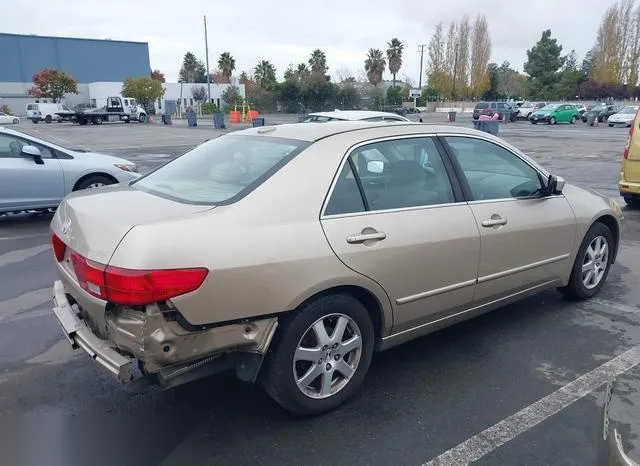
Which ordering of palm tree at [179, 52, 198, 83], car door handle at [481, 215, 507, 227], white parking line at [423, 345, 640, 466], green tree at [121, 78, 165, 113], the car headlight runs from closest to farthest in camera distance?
white parking line at [423, 345, 640, 466]
car door handle at [481, 215, 507, 227]
the car headlight
green tree at [121, 78, 165, 113]
palm tree at [179, 52, 198, 83]

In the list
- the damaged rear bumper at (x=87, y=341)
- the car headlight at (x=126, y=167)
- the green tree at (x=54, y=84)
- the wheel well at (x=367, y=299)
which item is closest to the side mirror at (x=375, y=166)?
the wheel well at (x=367, y=299)

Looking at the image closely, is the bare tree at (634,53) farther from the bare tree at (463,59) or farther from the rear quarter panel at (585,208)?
the rear quarter panel at (585,208)

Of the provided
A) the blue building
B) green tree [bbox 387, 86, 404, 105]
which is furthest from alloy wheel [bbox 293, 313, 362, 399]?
the blue building

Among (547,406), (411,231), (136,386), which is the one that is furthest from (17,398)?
(547,406)

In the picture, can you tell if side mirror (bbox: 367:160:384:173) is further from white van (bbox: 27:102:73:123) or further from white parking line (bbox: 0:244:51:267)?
white van (bbox: 27:102:73:123)

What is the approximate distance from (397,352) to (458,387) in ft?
2.00

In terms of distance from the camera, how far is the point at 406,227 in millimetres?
3258

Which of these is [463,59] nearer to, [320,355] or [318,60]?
[318,60]

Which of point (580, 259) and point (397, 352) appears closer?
point (397, 352)

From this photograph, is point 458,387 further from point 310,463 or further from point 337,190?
point 337,190

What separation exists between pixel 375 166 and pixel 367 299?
0.84 m

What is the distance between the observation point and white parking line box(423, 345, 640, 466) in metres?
2.75

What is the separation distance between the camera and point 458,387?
134 inches

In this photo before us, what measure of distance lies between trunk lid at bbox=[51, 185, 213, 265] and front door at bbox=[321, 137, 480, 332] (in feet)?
2.73
